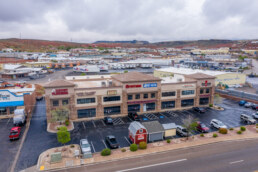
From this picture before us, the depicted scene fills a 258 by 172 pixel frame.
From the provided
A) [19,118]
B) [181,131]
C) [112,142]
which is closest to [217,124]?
[181,131]

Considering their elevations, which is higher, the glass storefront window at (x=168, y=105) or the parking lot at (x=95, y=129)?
the glass storefront window at (x=168, y=105)

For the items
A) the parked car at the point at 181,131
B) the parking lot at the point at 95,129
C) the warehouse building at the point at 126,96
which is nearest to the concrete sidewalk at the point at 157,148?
the parked car at the point at 181,131

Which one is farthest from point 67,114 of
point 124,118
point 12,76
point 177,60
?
point 177,60

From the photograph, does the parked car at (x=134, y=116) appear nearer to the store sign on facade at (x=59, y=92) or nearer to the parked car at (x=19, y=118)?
the store sign on facade at (x=59, y=92)

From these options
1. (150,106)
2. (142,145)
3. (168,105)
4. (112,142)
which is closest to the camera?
(142,145)

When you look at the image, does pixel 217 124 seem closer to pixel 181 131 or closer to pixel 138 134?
pixel 181 131

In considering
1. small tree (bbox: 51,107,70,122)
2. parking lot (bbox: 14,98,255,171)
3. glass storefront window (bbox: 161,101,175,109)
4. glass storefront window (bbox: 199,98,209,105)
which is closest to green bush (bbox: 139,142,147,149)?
parking lot (bbox: 14,98,255,171)
